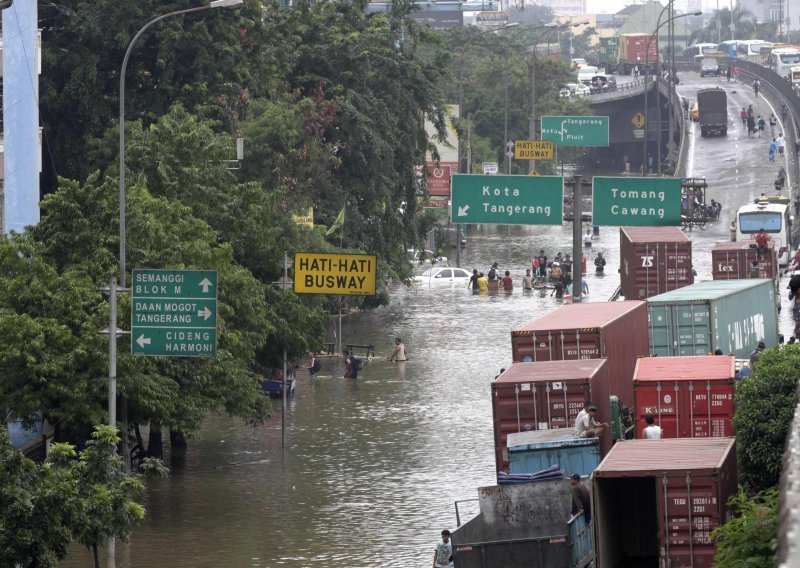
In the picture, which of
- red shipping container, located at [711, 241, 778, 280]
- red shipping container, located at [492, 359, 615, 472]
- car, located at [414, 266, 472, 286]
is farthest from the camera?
car, located at [414, 266, 472, 286]

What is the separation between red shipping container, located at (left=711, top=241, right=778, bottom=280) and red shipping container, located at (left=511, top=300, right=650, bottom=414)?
836 inches

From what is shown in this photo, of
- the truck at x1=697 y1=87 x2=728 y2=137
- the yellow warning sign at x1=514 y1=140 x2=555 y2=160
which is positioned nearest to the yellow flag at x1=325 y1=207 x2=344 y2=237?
the yellow warning sign at x1=514 y1=140 x2=555 y2=160

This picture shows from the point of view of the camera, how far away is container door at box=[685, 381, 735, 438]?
26609mm

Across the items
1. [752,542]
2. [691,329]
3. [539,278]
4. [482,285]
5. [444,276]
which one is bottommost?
[752,542]

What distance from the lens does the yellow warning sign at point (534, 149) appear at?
Result: 74062 mm

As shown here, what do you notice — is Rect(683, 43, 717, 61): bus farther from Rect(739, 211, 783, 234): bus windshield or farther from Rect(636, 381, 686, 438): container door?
Rect(636, 381, 686, 438): container door

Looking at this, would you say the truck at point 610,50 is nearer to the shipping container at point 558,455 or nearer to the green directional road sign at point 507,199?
the green directional road sign at point 507,199

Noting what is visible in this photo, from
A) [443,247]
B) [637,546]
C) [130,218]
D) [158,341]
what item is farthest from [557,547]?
[443,247]

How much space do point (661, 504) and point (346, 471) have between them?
1320 centimetres

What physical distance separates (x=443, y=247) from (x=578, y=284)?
129 feet

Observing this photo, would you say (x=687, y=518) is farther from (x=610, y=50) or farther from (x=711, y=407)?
(x=610, y=50)

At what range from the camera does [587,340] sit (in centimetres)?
3066

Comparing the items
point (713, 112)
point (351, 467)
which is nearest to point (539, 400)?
point (351, 467)

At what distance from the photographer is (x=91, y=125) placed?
153 feet
